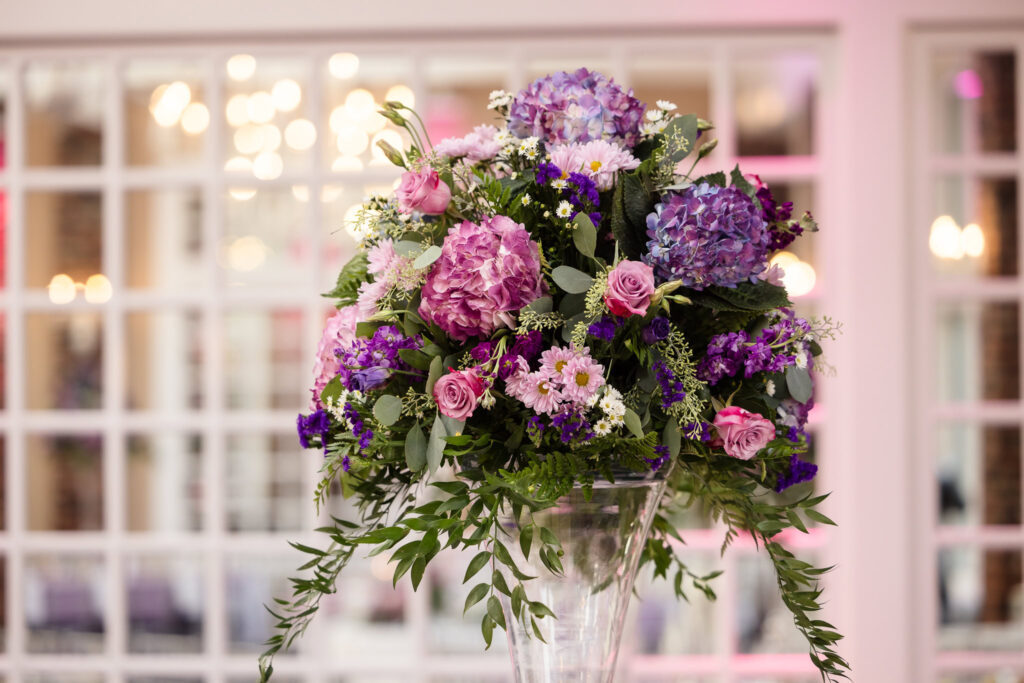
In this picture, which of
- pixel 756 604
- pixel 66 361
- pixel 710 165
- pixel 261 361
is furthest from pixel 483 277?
pixel 261 361

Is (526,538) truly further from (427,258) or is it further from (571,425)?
(427,258)

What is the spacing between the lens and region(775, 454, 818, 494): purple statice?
A: 654 millimetres

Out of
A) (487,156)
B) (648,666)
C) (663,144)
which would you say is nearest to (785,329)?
(663,144)

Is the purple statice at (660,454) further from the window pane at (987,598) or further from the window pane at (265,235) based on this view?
the window pane at (265,235)

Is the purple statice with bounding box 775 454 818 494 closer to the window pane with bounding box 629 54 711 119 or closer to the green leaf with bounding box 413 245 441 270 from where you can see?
the green leaf with bounding box 413 245 441 270

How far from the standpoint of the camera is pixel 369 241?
706mm

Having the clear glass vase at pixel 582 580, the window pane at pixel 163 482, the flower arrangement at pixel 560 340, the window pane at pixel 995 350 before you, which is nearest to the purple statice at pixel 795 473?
the flower arrangement at pixel 560 340

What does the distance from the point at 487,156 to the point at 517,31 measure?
115 cm

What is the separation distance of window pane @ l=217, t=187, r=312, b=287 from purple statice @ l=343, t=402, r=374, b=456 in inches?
148

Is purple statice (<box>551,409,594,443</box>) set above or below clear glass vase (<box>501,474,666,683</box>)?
above

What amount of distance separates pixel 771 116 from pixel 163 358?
3817 mm

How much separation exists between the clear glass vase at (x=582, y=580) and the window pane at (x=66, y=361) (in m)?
3.90

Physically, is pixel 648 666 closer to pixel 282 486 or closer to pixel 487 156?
pixel 487 156

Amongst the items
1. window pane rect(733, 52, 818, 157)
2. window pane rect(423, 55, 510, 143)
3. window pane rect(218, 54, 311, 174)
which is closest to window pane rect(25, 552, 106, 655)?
window pane rect(218, 54, 311, 174)
